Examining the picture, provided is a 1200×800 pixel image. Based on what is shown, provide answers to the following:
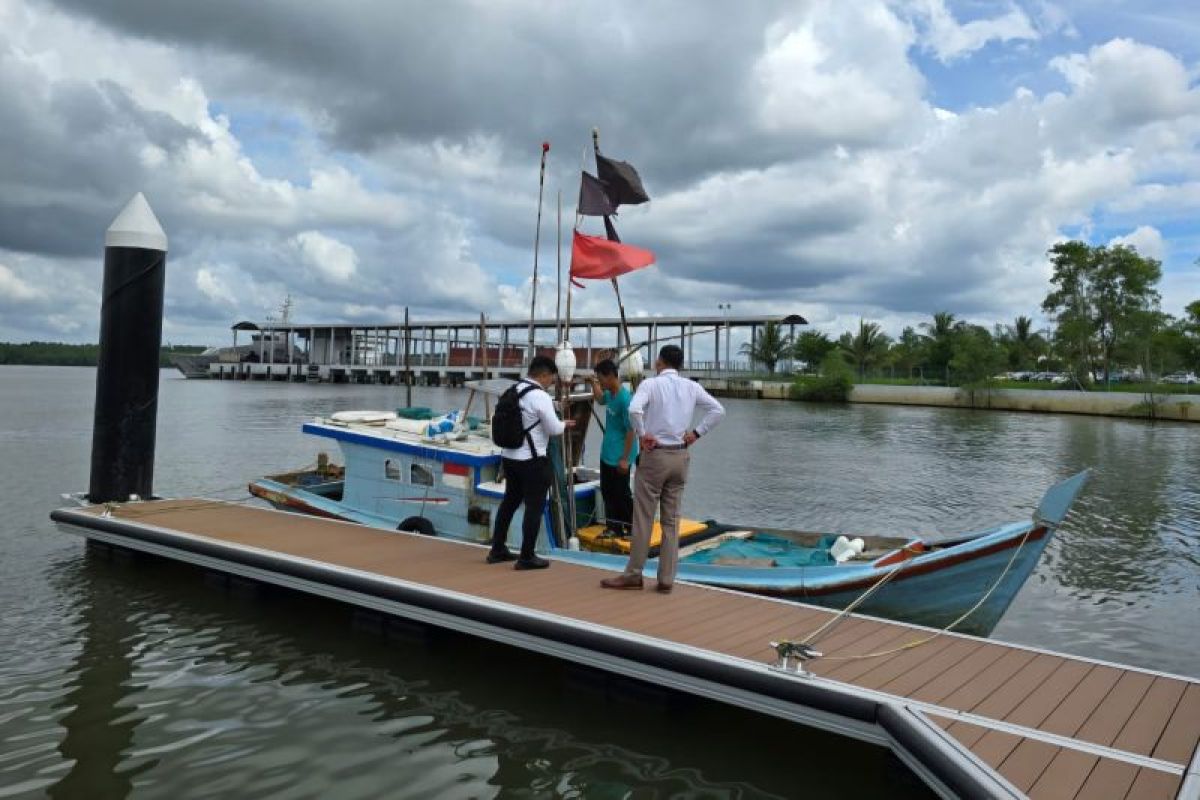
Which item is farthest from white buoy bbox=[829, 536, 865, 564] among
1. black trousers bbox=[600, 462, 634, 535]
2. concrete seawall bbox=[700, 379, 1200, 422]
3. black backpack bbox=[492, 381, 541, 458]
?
concrete seawall bbox=[700, 379, 1200, 422]

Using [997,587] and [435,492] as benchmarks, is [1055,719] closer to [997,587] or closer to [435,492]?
[997,587]

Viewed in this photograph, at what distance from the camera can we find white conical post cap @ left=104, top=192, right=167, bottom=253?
455 inches

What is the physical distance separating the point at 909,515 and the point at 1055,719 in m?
14.5

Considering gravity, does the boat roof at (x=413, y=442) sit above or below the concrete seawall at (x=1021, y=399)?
below

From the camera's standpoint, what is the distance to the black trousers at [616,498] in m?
10.1

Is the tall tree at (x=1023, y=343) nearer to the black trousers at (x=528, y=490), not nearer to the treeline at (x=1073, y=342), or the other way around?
the treeline at (x=1073, y=342)

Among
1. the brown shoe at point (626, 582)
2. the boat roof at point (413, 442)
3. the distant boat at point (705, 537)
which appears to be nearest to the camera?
the distant boat at point (705, 537)

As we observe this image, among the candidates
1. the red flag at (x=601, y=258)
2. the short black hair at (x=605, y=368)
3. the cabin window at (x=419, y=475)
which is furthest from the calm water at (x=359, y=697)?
the red flag at (x=601, y=258)

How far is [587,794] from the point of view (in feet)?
18.3

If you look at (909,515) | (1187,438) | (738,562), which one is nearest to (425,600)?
(738,562)

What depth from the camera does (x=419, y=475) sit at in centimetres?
1123

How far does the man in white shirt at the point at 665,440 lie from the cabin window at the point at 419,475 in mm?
4387

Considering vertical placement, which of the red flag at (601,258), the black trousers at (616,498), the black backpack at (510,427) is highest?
the red flag at (601,258)

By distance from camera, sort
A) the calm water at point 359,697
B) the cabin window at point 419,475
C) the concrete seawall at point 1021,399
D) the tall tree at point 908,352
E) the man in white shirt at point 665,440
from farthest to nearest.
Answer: the tall tree at point 908,352
the concrete seawall at point 1021,399
the cabin window at point 419,475
the man in white shirt at point 665,440
the calm water at point 359,697
